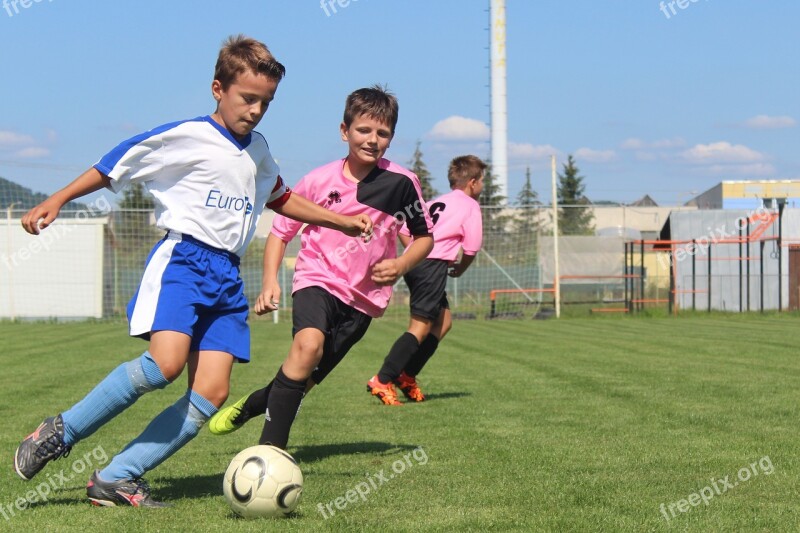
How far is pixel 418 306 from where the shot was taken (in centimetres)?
853

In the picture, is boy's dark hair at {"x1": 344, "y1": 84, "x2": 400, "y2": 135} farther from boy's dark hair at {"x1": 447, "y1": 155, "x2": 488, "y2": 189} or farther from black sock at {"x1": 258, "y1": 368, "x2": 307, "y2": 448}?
boy's dark hair at {"x1": 447, "y1": 155, "x2": 488, "y2": 189}

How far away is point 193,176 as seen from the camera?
168 inches

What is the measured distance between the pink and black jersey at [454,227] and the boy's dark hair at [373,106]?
3078 millimetres

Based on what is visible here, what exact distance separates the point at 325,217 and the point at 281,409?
1.07 metres

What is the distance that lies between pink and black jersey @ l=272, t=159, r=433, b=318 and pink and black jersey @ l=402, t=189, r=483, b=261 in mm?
2905

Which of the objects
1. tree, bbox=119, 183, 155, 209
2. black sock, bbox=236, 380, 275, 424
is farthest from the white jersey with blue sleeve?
→ tree, bbox=119, 183, 155, 209

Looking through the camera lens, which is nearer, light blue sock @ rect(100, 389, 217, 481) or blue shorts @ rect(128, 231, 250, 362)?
blue shorts @ rect(128, 231, 250, 362)

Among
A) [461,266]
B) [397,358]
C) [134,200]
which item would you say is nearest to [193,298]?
[397,358]

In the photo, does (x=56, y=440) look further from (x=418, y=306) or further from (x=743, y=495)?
(x=418, y=306)

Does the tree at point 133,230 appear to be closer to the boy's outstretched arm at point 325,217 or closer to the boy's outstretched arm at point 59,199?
the boy's outstretched arm at point 325,217

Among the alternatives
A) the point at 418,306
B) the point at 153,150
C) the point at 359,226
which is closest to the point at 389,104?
the point at 359,226

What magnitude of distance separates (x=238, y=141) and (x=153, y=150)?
0.38 metres

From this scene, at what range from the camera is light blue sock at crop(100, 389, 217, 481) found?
4.19 meters

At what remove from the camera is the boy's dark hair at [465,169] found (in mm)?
8789
